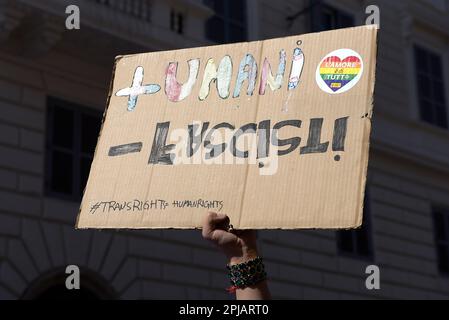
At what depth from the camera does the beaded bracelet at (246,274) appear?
2.92 meters

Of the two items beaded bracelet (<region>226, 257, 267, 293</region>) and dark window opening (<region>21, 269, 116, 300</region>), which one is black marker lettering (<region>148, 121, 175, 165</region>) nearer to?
beaded bracelet (<region>226, 257, 267, 293</region>)

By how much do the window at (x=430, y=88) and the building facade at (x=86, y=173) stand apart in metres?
1.29

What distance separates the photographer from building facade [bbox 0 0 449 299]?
10.1 meters

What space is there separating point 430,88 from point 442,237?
10.3ft

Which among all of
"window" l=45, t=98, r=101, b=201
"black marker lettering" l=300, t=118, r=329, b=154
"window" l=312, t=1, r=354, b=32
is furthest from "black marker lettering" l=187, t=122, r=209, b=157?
"window" l=312, t=1, r=354, b=32

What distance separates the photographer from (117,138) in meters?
3.73

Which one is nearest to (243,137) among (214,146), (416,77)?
(214,146)

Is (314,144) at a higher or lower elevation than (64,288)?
lower

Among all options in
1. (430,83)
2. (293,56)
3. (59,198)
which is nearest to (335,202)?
(293,56)

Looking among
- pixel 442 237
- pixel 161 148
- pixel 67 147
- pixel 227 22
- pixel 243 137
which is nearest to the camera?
pixel 243 137

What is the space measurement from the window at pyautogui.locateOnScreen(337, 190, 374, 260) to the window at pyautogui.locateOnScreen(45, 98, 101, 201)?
5.37 meters

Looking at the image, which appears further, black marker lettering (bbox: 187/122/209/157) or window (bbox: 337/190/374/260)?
window (bbox: 337/190/374/260)

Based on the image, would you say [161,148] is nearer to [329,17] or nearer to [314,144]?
[314,144]

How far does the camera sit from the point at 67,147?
35.5 ft
